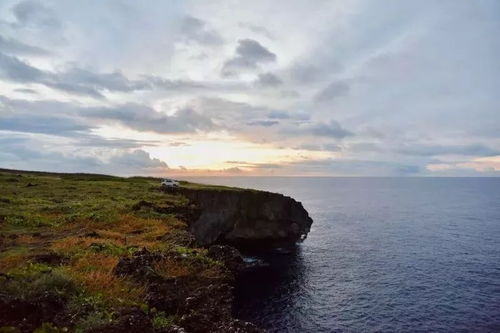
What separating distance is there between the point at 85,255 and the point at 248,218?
6950cm

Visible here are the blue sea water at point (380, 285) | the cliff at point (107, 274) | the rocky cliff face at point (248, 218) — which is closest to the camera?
the cliff at point (107, 274)

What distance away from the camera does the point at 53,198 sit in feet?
154

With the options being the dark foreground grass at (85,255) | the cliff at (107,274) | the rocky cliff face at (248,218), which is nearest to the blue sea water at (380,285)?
the rocky cliff face at (248,218)

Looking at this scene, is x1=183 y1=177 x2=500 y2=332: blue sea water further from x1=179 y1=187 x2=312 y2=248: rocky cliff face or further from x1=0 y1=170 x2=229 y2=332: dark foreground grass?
x1=0 y1=170 x2=229 y2=332: dark foreground grass

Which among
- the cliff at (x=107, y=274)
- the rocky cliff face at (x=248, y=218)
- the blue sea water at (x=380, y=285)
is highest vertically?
the cliff at (x=107, y=274)

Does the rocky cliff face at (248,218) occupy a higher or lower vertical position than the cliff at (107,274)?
lower

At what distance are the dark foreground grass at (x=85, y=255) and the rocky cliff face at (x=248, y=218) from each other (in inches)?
1374

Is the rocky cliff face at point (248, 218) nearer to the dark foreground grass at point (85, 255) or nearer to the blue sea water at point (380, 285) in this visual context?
the blue sea water at point (380, 285)

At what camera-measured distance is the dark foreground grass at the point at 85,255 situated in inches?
532

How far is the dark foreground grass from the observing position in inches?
532

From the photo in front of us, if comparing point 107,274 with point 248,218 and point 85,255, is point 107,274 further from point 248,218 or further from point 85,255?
point 248,218

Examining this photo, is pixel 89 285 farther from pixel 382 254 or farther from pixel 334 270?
pixel 382 254

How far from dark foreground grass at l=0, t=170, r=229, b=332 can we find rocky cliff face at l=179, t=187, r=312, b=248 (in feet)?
115

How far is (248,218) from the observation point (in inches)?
3469
